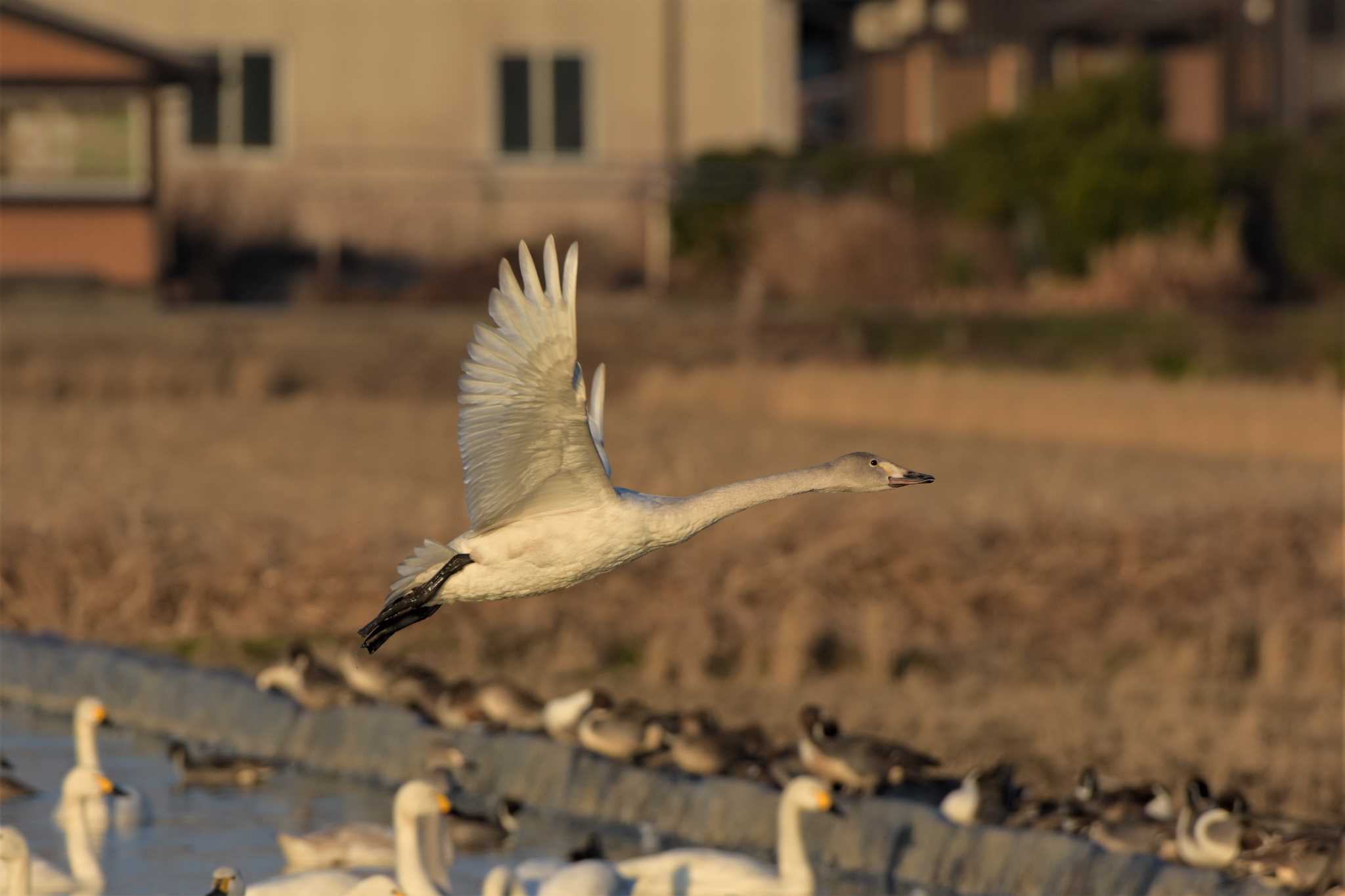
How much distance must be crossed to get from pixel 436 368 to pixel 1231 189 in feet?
39.3

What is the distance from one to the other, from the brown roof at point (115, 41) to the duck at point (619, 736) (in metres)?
21.5

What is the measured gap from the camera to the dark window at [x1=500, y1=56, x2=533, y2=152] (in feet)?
131

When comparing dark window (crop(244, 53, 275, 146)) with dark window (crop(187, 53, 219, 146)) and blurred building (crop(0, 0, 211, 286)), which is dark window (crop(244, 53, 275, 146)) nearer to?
dark window (crop(187, 53, 219, 146))

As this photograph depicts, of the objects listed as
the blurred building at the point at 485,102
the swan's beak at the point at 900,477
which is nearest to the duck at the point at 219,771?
the swan's beak at the point at 900,477

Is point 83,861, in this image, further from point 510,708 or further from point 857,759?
point 857,759

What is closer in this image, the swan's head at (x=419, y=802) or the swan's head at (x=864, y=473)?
the swan's head at (x=864, y=473)

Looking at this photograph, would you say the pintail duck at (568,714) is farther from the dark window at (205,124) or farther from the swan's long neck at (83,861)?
the dark window at (205,124)

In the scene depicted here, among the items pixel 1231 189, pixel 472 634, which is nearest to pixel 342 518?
pixel 472 634

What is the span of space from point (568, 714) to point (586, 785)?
0.74 metres

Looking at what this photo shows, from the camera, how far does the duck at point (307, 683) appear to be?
12.1 metres

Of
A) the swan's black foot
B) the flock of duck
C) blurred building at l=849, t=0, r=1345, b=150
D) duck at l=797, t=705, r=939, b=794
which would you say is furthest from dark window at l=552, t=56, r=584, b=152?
the swan's black foot

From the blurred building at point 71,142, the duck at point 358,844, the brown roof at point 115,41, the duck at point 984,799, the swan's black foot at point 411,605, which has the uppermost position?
the brown roof at point 115,41

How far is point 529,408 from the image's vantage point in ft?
25.1

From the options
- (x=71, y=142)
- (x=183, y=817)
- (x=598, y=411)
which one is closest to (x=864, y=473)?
(x=598, y=411)
